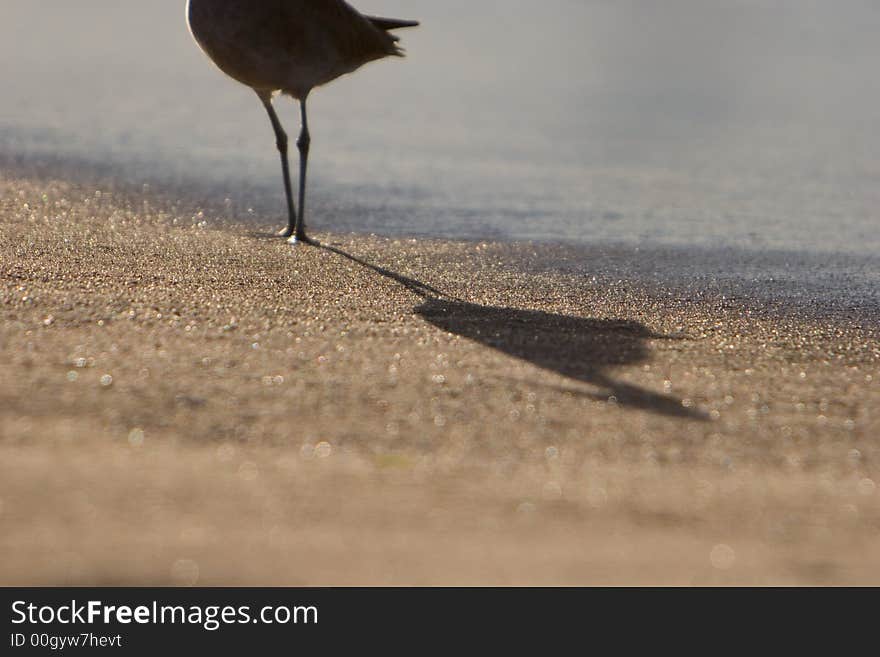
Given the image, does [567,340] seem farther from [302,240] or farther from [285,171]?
[285,171]

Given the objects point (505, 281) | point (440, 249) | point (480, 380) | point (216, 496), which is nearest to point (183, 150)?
point (440, 249)

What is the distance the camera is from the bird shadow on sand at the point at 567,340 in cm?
373

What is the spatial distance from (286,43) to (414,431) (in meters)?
3.72

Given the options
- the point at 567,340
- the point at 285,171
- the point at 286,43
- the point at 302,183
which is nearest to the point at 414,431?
the point at 567,340

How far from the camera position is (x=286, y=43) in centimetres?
649

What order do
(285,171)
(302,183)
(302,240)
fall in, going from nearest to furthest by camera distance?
1. (302,240)
2. (302,183)
3. (285,171)

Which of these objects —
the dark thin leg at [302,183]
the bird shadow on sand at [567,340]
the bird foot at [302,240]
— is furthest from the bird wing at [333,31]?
the bird shadow on sand at [567,340]

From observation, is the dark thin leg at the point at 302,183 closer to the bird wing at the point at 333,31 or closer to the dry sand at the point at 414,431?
the bird wing at the point at 333,31

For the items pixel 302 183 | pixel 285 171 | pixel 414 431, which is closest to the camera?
pixel 414 431

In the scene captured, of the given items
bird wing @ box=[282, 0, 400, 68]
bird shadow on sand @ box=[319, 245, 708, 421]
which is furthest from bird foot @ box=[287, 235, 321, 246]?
bird shadow on sand @ box=[319, 245, 708, 421]

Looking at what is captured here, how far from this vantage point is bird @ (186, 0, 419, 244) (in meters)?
6.32

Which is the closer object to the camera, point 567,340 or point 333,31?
point 567,340

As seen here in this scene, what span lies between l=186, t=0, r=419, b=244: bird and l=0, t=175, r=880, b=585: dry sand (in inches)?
57.5

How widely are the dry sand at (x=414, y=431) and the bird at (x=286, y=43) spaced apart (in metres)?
1.46
